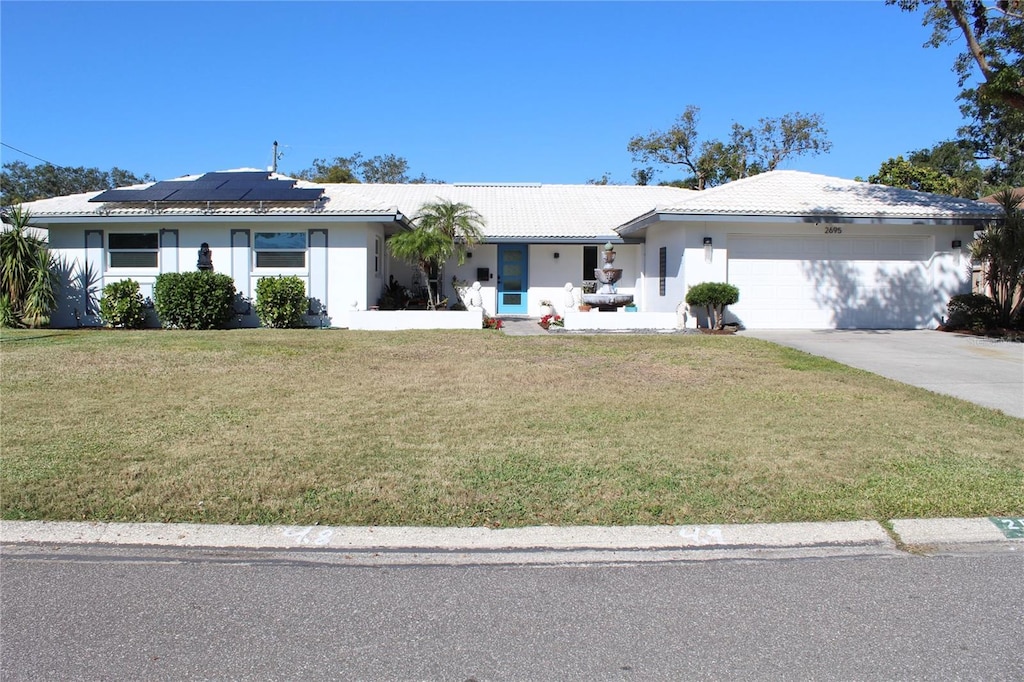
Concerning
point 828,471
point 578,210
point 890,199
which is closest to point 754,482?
point 828,471

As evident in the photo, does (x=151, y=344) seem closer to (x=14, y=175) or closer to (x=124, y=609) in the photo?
(x=124, y=609)

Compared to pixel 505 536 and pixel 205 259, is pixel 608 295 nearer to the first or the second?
pixel 205 259

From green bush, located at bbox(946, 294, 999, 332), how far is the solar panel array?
16.0m

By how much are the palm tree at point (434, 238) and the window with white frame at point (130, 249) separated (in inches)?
239

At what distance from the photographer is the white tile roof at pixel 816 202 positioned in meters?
18.2

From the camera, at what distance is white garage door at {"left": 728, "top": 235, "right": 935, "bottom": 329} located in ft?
63.0

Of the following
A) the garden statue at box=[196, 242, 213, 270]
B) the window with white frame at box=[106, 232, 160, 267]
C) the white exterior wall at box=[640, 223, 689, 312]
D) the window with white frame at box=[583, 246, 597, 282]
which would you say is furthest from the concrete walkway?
the window with white frame at box=[106, 232, 160, 267]

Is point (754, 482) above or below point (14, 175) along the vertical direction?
below

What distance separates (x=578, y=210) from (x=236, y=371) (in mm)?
17471

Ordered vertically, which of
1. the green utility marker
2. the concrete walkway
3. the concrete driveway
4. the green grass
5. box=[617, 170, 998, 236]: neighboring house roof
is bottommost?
the green utility marker

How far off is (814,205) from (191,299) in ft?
49.4

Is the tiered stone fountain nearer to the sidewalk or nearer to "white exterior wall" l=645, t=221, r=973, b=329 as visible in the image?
"white exterior wall" l=645, t=221, r=973, b=329

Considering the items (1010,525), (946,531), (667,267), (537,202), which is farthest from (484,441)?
(537,202)

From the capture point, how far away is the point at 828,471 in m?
6.51
